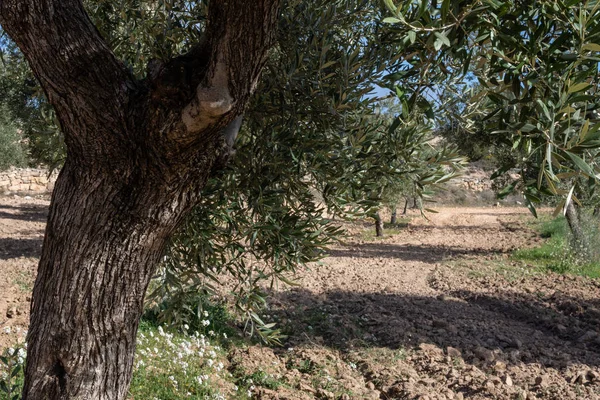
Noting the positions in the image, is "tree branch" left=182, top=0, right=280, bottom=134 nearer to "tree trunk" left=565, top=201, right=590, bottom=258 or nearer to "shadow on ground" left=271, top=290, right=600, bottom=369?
"shadow on ground" left=271, top=290, right=600, bottom=369

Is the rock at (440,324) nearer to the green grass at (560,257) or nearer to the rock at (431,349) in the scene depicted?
the rock at (431,349)

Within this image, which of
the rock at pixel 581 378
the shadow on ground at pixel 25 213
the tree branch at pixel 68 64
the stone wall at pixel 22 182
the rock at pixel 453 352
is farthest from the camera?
the stone wall at pixel 22 182

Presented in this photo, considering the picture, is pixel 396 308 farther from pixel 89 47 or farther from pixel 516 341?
pixel 89 47

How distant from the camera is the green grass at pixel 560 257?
1108 centimetres

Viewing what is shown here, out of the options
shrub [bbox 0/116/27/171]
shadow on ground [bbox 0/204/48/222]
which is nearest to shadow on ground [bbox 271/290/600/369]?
shadow on ground [bbox 0/204/48/222]

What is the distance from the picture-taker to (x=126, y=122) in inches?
107

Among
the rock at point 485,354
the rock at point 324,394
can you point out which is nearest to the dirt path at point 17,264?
the rock at point 324,394

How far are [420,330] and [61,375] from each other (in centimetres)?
456

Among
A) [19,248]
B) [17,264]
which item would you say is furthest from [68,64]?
[19,248]

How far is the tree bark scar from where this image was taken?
2881 millimetres

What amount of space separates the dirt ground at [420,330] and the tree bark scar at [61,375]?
1725 mm

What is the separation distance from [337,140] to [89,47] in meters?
1.44

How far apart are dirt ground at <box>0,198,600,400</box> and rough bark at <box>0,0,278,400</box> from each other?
153 cm

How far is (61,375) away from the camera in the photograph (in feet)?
9.49
